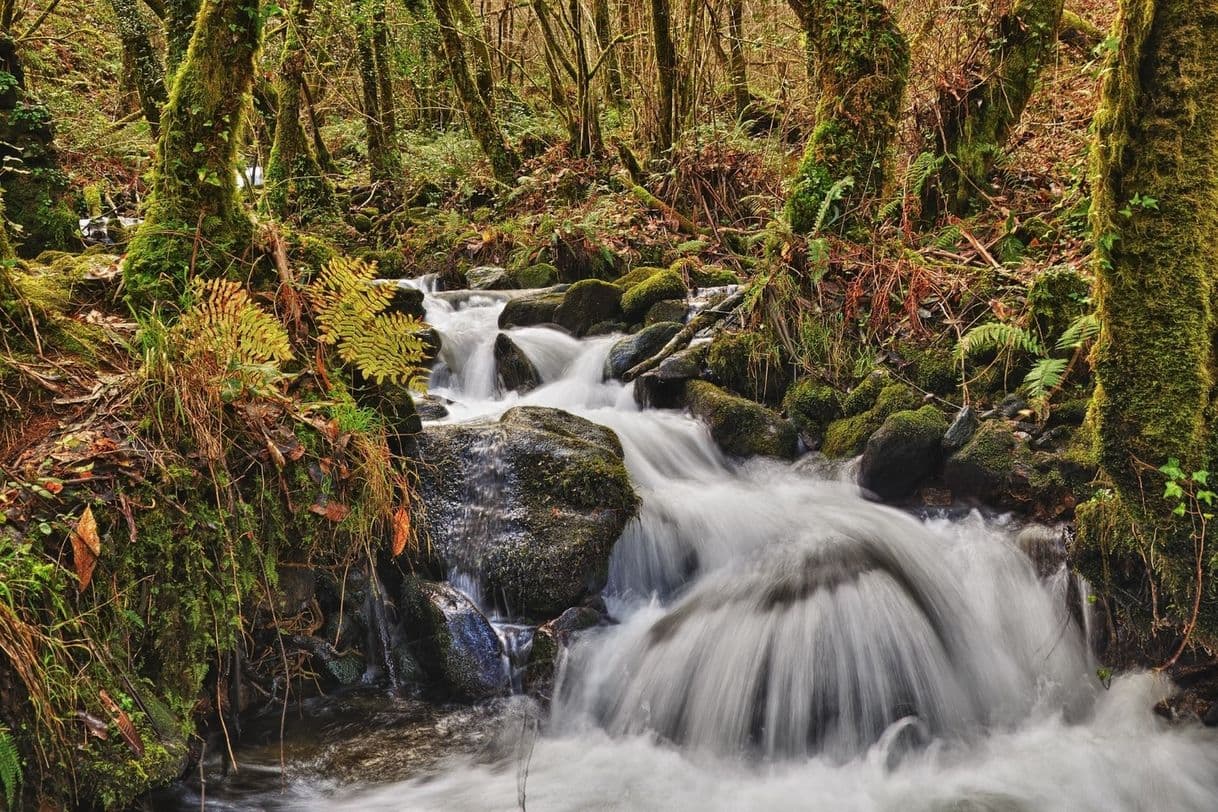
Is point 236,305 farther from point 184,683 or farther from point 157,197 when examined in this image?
point 184,683

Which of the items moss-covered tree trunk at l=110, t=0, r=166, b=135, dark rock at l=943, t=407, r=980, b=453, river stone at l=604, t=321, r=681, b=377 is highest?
moss-covered tree trunk at l=110, t=0, r=166, b=135

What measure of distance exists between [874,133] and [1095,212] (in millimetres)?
3641

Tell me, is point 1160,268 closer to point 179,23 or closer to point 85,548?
point 85,548

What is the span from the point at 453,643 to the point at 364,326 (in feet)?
6.13

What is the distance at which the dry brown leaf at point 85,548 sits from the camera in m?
2.97

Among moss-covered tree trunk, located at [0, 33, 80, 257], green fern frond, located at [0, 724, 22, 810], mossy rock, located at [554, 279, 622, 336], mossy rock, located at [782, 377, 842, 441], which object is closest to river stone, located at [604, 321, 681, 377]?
mossy rock, located at [554, 279, 622, 336]

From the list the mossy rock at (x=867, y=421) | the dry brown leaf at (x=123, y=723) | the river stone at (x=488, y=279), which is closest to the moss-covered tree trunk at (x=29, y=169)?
the dry brown leaf at (x=123, y=723)

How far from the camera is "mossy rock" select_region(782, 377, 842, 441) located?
21.1 feet

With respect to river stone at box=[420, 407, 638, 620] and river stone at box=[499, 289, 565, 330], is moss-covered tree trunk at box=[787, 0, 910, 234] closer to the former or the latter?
river stone at box=[420, 407, 638, 620]

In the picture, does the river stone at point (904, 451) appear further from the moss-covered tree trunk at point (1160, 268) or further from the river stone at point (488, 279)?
the river stone at point (488, 279)

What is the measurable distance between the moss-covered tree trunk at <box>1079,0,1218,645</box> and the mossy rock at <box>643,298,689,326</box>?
5.12 metres

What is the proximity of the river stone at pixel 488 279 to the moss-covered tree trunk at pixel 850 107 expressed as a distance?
514 centimetres

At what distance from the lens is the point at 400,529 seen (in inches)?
173

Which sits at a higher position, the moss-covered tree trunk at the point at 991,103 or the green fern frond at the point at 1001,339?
the moss-covered tree trunk at the point at 991,103
